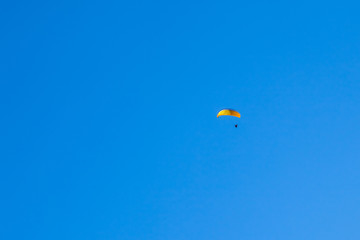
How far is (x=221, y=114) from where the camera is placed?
157 metres
